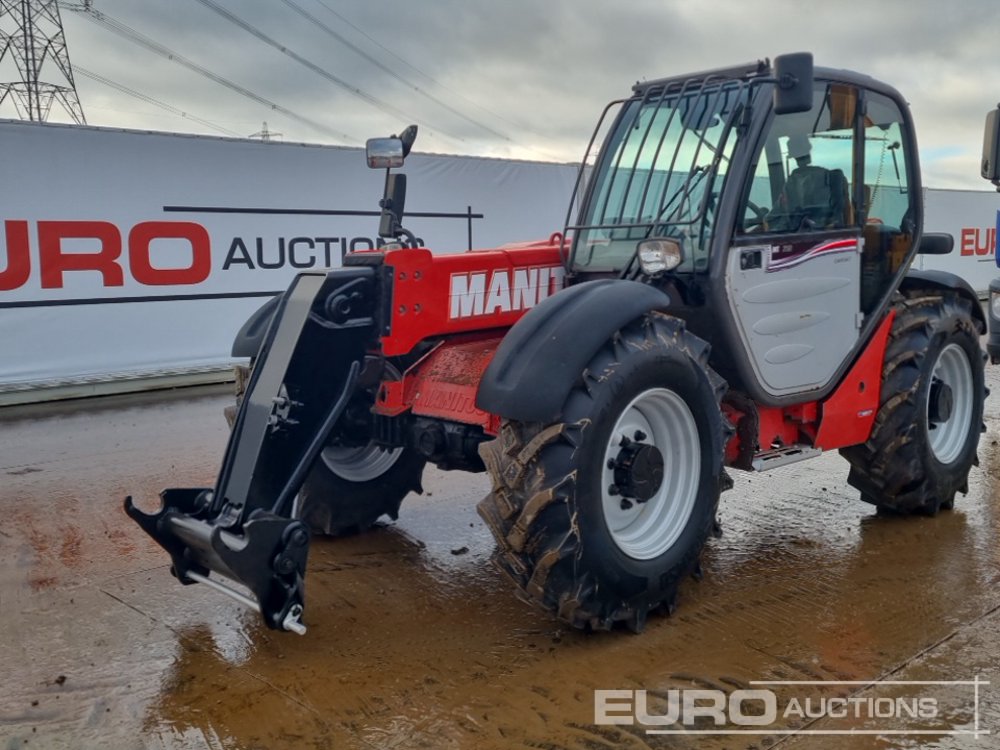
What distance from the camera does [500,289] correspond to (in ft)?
15.4

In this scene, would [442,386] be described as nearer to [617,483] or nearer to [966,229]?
[617,483]

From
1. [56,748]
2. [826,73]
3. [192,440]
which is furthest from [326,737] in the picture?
[192,440]

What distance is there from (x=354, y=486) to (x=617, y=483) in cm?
174

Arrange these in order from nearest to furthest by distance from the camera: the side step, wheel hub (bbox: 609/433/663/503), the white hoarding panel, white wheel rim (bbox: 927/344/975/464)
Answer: wheel hub (bbox: 609/433/663/503) < the side step < white wheel rim (bbox: 927/344/975/464) < the white hoarding panel

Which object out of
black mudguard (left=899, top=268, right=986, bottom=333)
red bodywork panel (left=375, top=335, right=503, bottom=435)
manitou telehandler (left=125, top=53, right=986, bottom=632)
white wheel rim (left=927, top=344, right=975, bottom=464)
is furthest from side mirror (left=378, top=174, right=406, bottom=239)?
white wheel rim (left=927, top=344, right=975, bottom=464)

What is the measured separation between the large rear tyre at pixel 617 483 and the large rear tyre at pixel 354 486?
1392 mm

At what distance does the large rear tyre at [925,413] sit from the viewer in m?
5.32

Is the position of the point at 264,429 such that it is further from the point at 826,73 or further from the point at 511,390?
the point at 826,73

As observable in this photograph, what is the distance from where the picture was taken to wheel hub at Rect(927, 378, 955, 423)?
18.1 feet

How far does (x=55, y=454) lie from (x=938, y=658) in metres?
6.30

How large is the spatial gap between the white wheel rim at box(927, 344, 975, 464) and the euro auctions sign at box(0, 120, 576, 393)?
6090 millimetres

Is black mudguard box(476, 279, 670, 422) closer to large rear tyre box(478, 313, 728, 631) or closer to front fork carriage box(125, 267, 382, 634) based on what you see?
large rear tyre box(478, 313, 728, 631)

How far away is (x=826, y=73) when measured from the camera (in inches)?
194

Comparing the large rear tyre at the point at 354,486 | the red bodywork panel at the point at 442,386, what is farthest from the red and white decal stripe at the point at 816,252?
the large rear tyre at the point at 354,486
